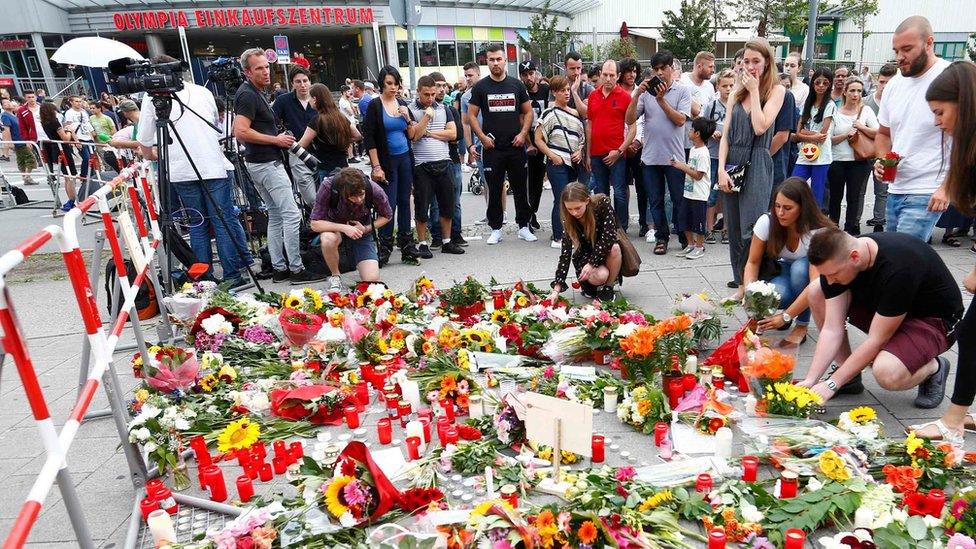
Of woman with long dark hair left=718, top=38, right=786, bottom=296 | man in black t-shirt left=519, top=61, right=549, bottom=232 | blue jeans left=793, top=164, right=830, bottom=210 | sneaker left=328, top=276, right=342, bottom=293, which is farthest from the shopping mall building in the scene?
woman with long dark hair left=718, top=38, right=786, bottom=296

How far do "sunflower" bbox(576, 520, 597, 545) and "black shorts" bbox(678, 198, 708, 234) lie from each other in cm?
438

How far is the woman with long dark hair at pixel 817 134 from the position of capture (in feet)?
19.8

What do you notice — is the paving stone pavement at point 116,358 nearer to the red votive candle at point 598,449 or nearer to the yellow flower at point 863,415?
the red votive candle at point 598,449

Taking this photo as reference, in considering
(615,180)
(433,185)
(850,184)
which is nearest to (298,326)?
(433,185)

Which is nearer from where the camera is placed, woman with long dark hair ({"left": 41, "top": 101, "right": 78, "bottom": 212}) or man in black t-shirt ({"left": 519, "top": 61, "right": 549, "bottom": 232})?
man in black t-shirt ({"left": 519, "top": 61, "right": 549, "bottom": 232})

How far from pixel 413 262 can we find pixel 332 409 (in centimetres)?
302

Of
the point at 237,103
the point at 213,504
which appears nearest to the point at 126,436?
the point at 213,504

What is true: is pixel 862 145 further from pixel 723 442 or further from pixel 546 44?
pixel 546 44

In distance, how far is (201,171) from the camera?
5.43 m

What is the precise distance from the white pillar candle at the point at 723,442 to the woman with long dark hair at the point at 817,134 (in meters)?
4.12

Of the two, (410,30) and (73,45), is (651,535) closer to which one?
(410,30)

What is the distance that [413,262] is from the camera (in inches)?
251

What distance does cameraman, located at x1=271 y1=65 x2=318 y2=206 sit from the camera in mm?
6316

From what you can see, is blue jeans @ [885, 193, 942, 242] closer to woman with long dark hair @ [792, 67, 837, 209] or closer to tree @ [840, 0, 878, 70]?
woman with long dark hair @ [792, 67, 837, 209]
